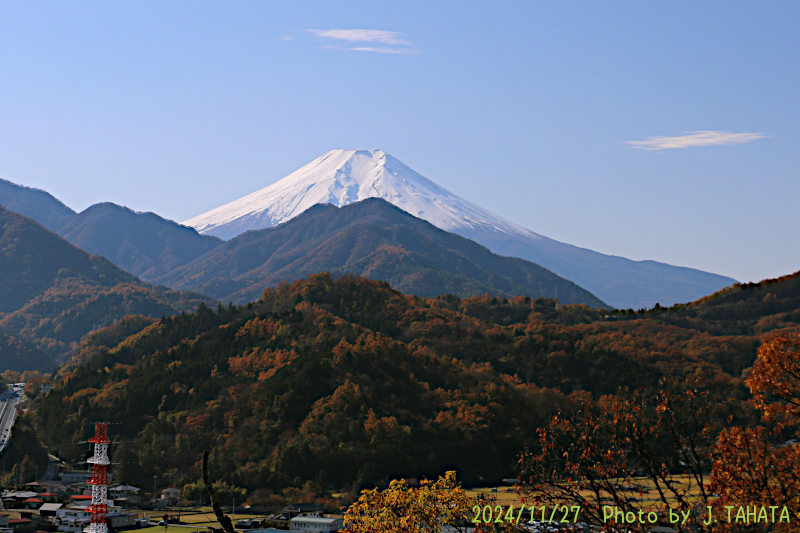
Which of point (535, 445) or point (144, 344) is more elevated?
point (144, 344)

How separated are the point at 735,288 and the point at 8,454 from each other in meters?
78.7

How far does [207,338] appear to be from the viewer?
90375 millimetres

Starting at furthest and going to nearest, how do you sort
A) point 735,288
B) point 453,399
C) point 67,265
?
point 67,265 < point 735,288 < point 453,399

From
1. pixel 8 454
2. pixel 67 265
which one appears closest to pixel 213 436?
pixel 8 454

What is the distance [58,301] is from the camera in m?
170

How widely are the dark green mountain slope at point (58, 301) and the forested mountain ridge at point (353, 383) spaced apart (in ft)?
183

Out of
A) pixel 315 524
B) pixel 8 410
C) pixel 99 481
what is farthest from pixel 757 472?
pixel 8 410

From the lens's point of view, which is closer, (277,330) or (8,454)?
(8,454)

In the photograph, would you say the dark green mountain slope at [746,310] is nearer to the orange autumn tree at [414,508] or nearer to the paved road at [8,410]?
the paved road at [8,410]

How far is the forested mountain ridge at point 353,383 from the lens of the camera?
67.0 metres

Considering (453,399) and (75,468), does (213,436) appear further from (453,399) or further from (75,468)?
(453,399)

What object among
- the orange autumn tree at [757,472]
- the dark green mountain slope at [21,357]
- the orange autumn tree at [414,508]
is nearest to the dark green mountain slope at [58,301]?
the dark green mountain slope at [21,357]

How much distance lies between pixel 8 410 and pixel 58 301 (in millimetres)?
85482

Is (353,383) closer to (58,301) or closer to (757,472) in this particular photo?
(757,472)
